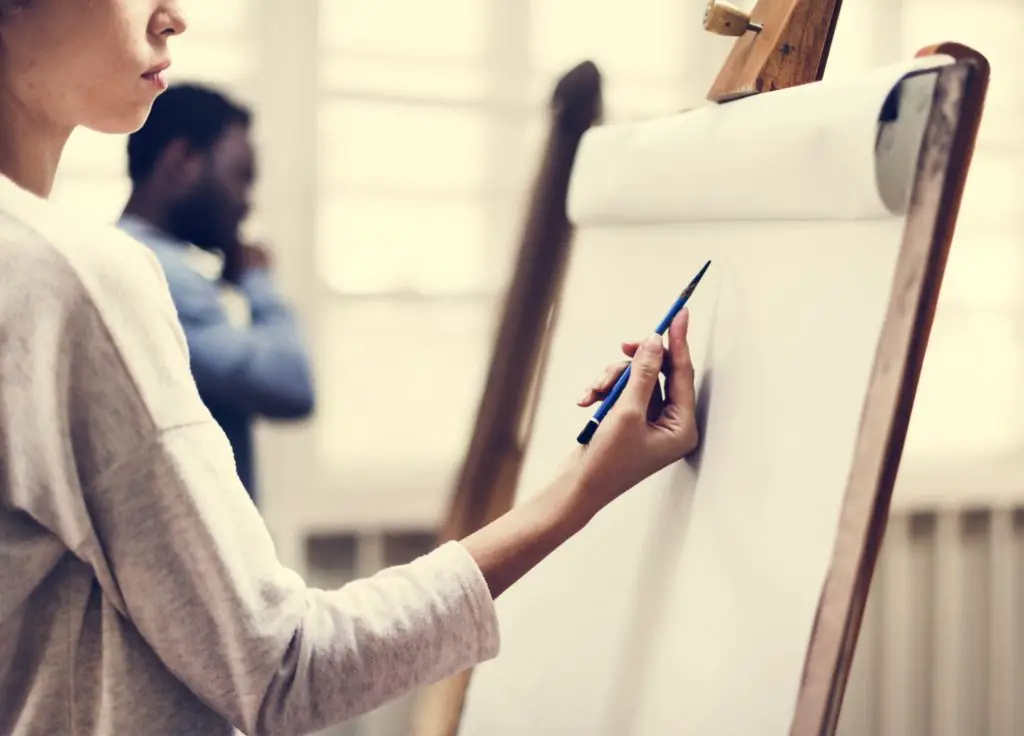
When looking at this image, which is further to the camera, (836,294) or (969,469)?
(969,469)

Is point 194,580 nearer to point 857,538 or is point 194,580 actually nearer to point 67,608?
point 67,608

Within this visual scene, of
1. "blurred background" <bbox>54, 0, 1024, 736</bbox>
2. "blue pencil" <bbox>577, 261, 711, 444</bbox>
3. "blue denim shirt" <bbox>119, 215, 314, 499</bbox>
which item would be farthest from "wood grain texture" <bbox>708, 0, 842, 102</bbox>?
"blue denim shirt" <bbox>119, 215, 314, 499</bbox>

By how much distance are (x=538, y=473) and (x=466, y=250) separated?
25.3 inches

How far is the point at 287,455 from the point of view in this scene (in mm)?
1493

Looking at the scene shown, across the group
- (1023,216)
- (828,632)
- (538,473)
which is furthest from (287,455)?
(1023,216)

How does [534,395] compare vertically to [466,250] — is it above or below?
below

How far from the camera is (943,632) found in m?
1.86

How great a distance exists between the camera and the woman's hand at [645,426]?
0.74 m

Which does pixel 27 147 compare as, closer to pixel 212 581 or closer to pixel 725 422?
pixel 212 581

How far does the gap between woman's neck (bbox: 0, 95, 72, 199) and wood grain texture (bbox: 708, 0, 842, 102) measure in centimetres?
50

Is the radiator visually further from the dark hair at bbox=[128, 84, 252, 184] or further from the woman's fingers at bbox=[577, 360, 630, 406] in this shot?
the dark hair at bbox=[128, 84, 252, 184]

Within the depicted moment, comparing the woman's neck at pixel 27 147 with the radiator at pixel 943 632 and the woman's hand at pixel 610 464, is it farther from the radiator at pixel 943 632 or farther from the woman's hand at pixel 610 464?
the radiator at pixel 943 632

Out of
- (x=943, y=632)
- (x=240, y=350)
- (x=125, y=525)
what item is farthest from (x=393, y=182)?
(x=943, y=632)

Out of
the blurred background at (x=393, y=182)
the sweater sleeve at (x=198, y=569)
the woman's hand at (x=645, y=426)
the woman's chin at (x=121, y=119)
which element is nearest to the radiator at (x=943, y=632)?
the blurred background at (x=393, y=182)
